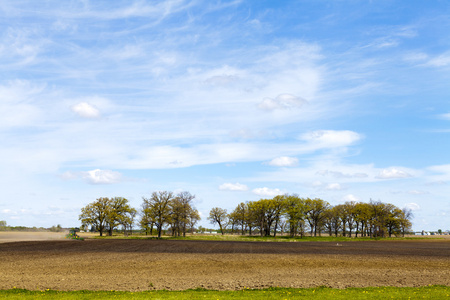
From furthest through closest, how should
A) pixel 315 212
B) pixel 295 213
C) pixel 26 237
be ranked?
pixel 315 212
pixel 295 213
pixel 26 237

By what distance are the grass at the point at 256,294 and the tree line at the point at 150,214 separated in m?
101

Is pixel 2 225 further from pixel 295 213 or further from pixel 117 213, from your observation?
pixel 295 213

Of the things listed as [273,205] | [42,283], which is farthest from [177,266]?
[273,205]

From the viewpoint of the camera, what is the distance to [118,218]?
139250 millimetres

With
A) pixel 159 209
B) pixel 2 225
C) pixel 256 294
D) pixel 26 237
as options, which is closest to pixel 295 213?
pixel 159 209

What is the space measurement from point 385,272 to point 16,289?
96.4 ft

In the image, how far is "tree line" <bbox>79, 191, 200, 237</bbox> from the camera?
12281 centimetres

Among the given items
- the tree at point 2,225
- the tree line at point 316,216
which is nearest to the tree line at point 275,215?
the tree line at point 316,216

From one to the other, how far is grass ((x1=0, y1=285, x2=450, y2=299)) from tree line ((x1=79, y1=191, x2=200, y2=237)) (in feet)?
333

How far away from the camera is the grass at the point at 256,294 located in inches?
779

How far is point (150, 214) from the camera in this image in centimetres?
12256

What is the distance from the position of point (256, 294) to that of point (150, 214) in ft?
350

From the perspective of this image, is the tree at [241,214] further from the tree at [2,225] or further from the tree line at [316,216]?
the tree at [2,225]

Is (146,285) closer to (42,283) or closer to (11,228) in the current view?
(42,283)
